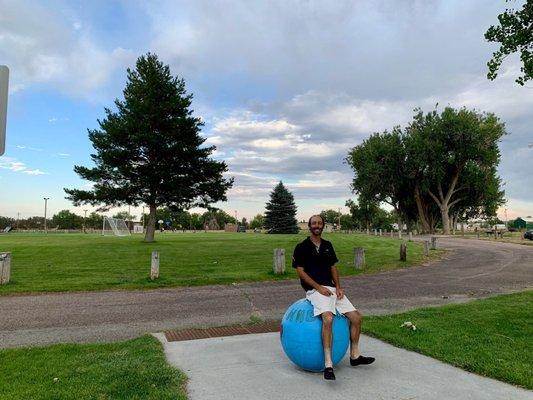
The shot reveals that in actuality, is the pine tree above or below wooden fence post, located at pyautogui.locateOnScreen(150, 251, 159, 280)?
above

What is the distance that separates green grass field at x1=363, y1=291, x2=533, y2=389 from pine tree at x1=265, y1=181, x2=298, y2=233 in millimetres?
56941

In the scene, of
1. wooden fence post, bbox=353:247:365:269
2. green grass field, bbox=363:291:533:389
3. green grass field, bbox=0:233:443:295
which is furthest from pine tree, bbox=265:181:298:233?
green grass field, bbox=363:291:533:389

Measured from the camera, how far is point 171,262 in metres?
17.6

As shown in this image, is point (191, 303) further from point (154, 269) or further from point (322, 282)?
point (322, 282)

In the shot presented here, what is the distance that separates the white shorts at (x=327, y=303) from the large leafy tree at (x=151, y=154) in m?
25.5

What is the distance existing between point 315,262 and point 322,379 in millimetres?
1304

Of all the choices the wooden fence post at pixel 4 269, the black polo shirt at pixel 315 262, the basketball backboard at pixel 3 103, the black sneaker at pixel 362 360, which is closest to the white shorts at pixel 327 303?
the black polo shirt at pixel 315 262

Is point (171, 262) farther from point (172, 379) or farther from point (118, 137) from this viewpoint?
point (118, 137)

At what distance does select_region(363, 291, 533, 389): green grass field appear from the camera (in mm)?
5273

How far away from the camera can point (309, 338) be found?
4992mm

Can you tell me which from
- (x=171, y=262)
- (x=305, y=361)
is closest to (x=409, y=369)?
(x=305, y=361)

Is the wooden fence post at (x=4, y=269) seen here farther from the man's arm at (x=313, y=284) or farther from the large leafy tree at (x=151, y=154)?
the large leafy tree at (x=151, y=154)

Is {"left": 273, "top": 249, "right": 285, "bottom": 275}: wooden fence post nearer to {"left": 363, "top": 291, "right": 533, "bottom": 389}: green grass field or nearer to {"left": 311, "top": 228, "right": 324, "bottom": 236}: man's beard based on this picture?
{"left": 363, "top": 291, "right": 533, "bottom": 389}: green grass field

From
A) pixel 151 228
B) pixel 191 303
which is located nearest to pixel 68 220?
pixel 151 228
